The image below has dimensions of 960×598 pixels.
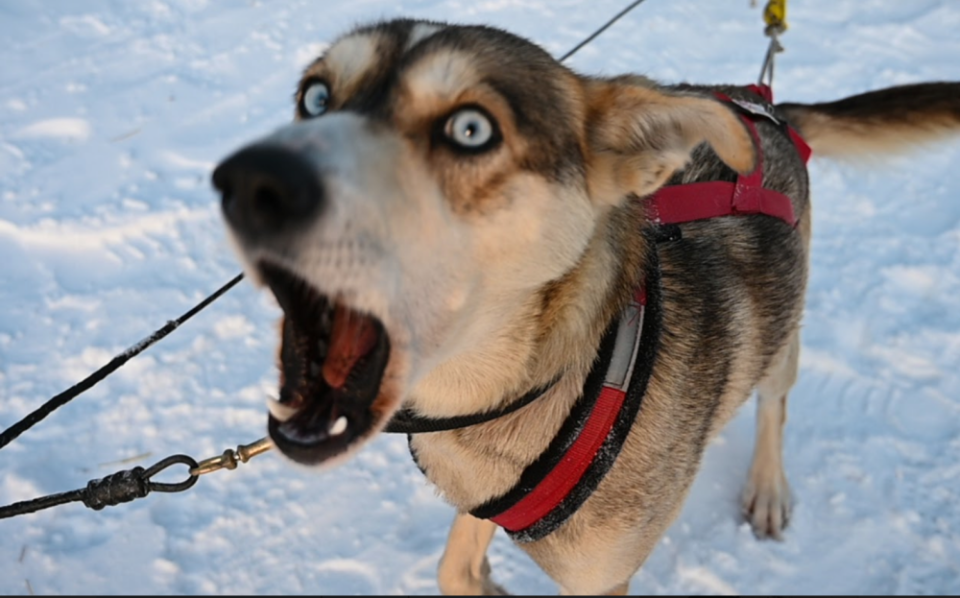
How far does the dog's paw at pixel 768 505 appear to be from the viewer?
2.70m

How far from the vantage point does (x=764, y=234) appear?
2.15 meters

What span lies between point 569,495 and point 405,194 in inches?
35.0

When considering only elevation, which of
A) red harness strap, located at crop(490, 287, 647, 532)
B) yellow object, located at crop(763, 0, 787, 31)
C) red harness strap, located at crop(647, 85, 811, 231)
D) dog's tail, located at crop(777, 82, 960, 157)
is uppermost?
yellow object, located at crop(763, 0, 787, 31)

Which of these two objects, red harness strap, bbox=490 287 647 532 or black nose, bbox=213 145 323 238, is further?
red harness strap, bbox=490 287 647 532

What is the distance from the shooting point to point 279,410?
4.26 ft

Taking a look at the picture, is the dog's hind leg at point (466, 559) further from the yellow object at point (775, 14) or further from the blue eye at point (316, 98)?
the yellow object at point (775, 14)

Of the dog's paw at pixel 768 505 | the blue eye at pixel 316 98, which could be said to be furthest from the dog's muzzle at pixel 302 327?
the dog's paw at pixel 768 505

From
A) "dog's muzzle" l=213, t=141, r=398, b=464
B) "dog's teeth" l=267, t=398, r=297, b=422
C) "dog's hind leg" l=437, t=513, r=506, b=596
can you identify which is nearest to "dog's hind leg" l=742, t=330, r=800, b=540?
"dog's hind leg" l=437, t=513, r=506, b=596

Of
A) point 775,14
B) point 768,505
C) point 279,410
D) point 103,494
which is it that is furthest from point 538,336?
point 775,14

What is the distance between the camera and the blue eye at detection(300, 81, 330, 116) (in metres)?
1.55

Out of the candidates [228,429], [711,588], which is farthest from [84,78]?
[711,588]

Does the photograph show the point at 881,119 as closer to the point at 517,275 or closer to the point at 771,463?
the point at 771,463

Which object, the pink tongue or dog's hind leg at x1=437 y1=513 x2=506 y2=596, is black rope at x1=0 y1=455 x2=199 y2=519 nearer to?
the pink tongue

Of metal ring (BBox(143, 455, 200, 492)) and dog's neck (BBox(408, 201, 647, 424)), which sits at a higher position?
dog's neck (BBox(408, 201, 647, 424))
